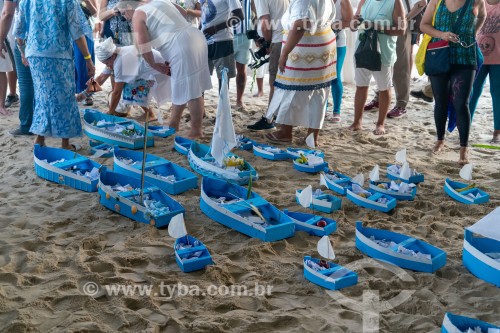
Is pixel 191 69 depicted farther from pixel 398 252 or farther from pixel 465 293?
pixel 465 293

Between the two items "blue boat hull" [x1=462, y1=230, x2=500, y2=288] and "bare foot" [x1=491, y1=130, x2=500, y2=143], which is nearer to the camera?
A: "blue boat hull" [x1=462, y1=230, x2=500, y2=288]

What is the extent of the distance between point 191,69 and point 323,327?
9.66 ft

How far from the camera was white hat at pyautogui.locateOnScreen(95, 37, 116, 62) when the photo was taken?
205 inches

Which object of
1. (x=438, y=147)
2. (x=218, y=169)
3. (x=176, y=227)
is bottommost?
(x=438, y=147)

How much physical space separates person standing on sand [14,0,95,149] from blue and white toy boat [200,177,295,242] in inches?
56.6

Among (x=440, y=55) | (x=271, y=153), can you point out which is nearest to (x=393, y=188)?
(x=271, y=153)

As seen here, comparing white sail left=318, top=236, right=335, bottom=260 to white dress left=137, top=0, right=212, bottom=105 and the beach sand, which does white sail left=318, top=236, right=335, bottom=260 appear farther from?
white dress left=137, top=0, right=212, bottom=105

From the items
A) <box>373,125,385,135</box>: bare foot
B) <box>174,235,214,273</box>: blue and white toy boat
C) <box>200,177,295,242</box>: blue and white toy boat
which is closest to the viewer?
<box>174,235,214,273</box>: blue and white toy boat

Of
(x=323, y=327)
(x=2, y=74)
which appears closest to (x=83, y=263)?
(x=323, y=327)

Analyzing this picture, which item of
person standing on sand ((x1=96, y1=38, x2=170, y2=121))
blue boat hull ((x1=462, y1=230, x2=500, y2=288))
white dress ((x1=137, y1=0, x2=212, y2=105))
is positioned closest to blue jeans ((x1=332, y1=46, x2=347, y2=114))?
white dress ((x1=137, y1=0, x2=212, y2=105))

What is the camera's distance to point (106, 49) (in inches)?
205

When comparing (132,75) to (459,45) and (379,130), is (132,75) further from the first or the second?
(459,45)

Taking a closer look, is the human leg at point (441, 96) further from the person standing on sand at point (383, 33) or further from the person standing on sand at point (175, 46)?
the person standing on sand at point (175, 46)

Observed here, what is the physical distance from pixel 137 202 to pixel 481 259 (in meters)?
1.92
